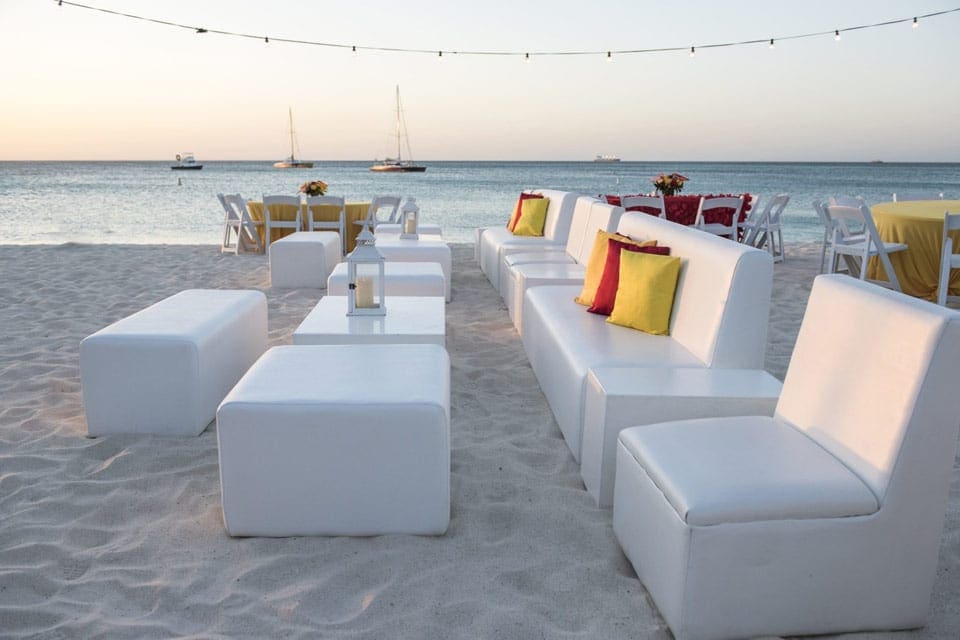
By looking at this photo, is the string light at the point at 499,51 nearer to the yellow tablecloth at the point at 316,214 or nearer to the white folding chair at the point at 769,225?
the yellow tablecloth at the point at 316,214

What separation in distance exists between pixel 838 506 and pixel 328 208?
8.71 meters

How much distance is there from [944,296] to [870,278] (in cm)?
131

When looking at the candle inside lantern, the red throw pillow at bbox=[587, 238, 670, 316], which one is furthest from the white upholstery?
the candle inside lantern

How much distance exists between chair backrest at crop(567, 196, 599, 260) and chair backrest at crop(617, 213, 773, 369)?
2502 mm

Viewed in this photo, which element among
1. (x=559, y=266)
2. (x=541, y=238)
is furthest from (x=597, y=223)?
(x=541, y=238)

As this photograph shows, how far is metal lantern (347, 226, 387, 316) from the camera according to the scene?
3.82m

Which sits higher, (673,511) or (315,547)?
(673,511)

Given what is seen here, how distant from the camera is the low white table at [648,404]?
253 centimetres

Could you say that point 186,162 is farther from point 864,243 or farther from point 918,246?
point 918,246

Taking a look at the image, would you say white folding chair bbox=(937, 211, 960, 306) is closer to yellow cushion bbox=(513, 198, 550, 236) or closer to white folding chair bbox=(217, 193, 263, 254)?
yellow cushion bbox=(513, 198, 550, 236)

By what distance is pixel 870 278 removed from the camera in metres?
7.08

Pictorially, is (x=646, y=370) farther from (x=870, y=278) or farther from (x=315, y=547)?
(x=870, y=278)

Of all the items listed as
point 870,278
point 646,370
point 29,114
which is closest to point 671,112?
point 870,278

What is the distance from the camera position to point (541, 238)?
24.3 ft
